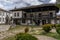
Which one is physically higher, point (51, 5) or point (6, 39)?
point (51, 5)

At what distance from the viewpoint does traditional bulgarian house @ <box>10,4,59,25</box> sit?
54156 millimetres

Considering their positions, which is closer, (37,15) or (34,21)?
(37,15)

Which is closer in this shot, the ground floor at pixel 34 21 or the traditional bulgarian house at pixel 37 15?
the traditional bulgarian house at pixel 37 15

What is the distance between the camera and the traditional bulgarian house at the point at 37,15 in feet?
178

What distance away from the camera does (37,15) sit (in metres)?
56.8

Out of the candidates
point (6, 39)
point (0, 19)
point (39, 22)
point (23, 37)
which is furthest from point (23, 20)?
point (23, 37)

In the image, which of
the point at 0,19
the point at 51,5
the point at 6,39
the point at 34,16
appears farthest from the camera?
the point at 0,19

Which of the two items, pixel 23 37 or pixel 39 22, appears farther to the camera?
pixel 39 22

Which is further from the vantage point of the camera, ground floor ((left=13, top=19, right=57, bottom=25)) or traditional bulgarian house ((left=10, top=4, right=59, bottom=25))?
ground floor ((left=13, top=19, right=57, bottom=25))

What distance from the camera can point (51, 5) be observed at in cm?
5288

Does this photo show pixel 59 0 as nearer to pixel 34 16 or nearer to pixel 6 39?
pixel 6 39

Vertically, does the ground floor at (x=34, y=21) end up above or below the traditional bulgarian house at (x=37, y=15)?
below

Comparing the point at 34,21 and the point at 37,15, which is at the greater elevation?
the point at 37,15

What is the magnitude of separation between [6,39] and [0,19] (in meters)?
56.3
